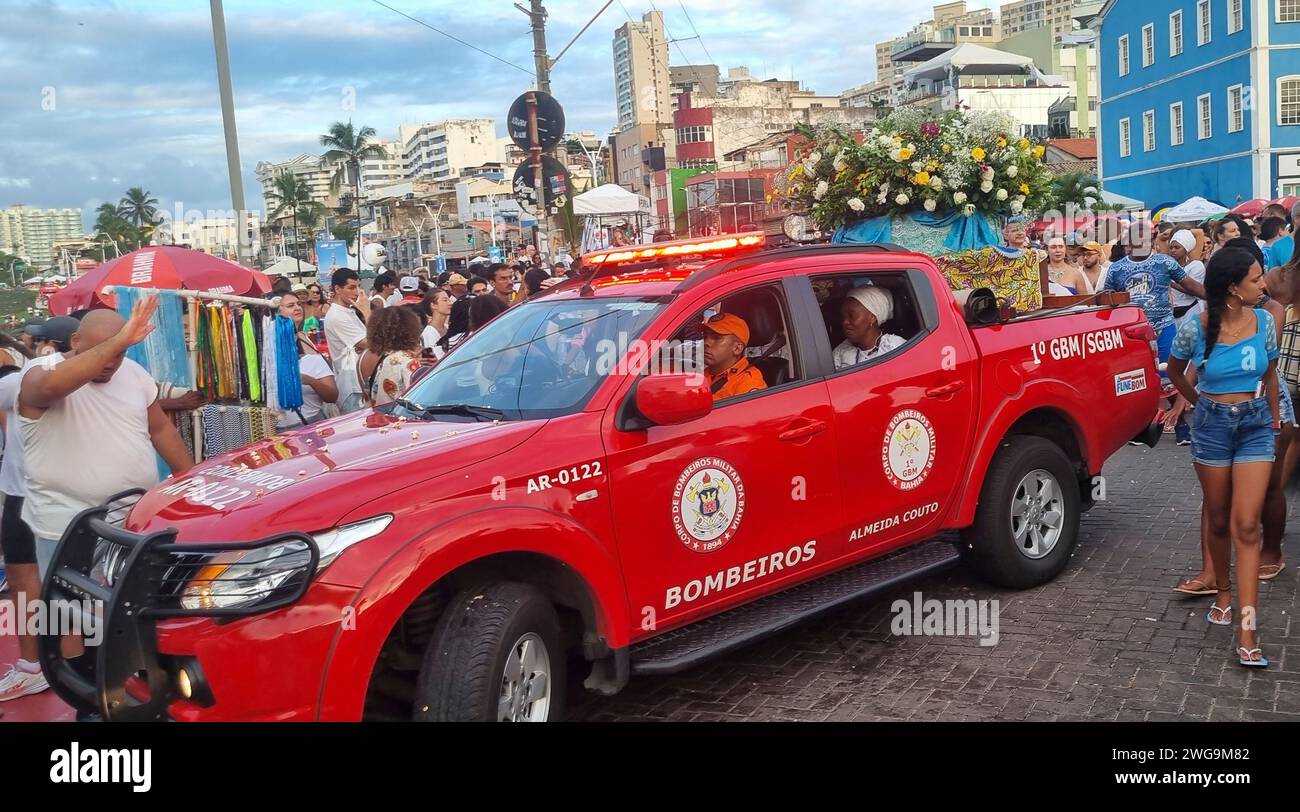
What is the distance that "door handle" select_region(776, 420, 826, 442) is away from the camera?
4.62 m

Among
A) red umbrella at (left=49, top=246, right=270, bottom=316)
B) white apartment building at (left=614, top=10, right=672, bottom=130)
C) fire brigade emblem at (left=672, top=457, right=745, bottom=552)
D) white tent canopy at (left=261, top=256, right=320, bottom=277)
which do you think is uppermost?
white apartment building at (left=614, top=10, right=672, bottom=130)

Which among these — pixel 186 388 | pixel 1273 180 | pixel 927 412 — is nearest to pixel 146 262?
pixel 186 388

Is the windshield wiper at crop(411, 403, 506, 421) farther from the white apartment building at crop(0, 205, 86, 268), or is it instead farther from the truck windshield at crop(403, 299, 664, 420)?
the white apartment building at crop(0, 205, 86, 268)

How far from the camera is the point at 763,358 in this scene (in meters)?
5.05

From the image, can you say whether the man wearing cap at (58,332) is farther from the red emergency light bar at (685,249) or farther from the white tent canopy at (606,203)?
the white tent canopy at (606,203)

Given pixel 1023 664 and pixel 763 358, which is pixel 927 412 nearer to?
pixel 763 358

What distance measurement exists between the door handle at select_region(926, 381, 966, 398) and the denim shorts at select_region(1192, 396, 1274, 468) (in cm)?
110

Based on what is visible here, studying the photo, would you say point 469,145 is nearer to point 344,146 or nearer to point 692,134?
point 344,146

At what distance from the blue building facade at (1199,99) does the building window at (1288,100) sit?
32mm

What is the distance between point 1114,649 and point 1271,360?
61.5 inches

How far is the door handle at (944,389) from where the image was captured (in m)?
5.29

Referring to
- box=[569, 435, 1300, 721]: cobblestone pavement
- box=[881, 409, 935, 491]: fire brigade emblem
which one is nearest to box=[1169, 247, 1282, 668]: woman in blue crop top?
box=[569, 435, 1300, 721]: cobblestone pavement

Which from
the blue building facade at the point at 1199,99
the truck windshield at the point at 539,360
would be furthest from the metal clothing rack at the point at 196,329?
the blue building facade at the point at 1199,99

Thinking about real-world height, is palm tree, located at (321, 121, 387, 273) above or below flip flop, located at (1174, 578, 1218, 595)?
above
